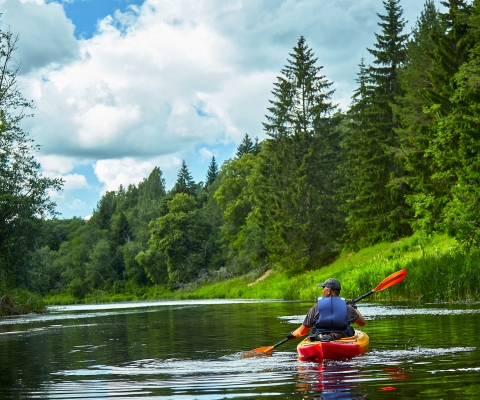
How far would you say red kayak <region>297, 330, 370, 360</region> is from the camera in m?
11.2

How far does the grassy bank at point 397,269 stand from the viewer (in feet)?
79.8

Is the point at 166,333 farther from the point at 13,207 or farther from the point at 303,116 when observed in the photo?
the point at 303,116

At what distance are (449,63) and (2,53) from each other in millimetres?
24914

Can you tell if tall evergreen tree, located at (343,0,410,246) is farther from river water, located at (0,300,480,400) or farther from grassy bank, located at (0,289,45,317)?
river water, located at (0,300,480,400)

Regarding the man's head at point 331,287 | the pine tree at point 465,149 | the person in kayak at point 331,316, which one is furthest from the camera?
the pine tree at point 465,149

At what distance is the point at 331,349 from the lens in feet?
37.1

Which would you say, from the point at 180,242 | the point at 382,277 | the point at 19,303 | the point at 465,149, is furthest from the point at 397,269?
the point at 180,242

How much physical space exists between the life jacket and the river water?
752 millimetres

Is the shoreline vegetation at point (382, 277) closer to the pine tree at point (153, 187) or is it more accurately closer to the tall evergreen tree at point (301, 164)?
the tall evergreen tree at point (301, 164)

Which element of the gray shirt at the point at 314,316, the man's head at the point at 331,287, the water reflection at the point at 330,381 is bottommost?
the water reflection at the point at 330,381

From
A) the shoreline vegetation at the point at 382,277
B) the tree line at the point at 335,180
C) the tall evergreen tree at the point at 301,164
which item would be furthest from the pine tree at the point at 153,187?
the tall evergreen tree at the point at 301,164

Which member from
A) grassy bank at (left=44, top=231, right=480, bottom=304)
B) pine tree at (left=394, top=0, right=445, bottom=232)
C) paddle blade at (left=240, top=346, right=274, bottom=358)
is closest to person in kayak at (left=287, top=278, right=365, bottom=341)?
paddle blade at (left=240, top=346, right=274, bottom=358)

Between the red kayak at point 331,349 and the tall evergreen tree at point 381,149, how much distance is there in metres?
35.7

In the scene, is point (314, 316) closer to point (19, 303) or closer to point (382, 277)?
point (382, 277)
